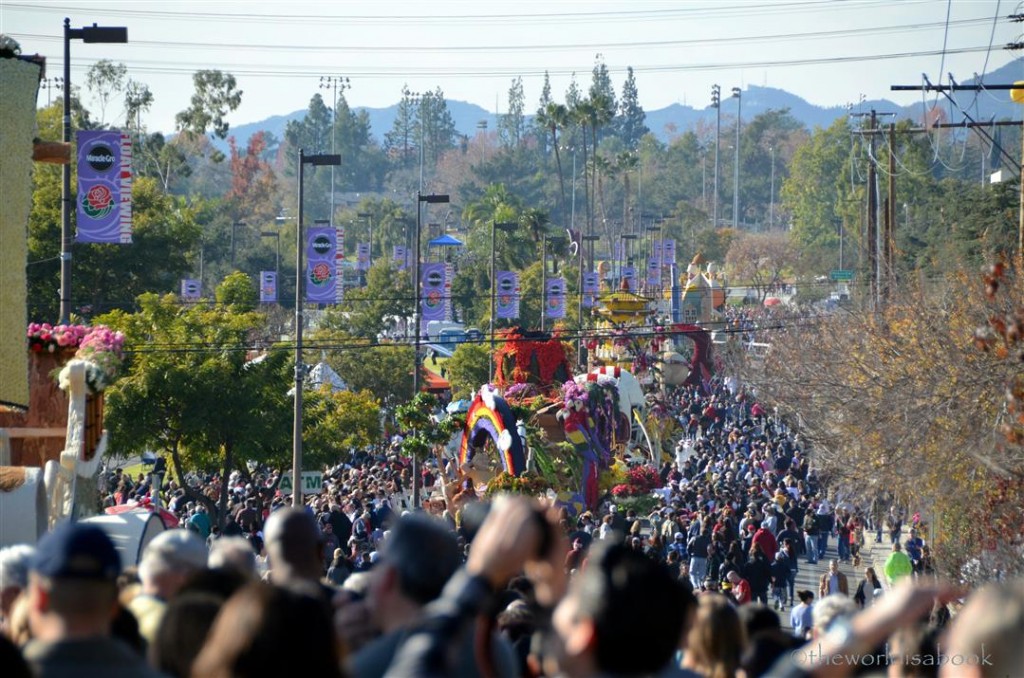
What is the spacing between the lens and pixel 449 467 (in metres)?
27.6

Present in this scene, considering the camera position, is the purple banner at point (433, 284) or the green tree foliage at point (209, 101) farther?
the green tree foliage at point (209, 101)

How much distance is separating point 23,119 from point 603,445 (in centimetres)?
1825

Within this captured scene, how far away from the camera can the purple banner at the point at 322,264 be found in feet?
103

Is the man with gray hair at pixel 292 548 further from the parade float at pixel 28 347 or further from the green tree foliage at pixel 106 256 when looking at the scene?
the green tree foliage at pixel 106 256

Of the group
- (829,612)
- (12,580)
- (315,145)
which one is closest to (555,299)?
(829,612)

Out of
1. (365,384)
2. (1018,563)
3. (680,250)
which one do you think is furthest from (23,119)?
(680,250)

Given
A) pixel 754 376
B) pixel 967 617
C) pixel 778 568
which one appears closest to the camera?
pixel 967 617

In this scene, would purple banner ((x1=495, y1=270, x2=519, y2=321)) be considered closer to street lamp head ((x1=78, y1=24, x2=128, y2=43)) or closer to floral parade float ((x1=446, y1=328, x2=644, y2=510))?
floral parade float ((x1=446, y1=328, x2=644, y2=510))

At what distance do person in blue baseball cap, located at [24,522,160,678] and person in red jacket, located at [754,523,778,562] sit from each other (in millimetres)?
17359

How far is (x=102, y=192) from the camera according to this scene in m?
22.4

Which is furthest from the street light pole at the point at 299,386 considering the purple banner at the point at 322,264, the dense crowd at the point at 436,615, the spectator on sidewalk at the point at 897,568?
the dense crowd at the point at 436,615

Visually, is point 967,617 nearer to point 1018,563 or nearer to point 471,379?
point 1018,563
